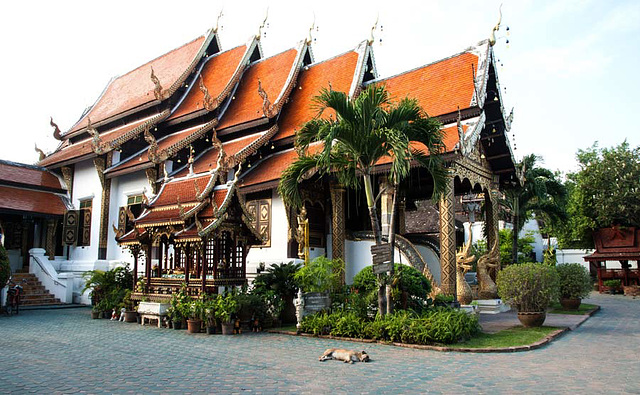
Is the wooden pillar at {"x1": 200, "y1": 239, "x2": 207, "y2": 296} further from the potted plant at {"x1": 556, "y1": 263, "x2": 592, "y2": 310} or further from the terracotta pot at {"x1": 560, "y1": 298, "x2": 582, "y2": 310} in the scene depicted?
the terracotta pot at {"x1": 560, "y1": 298, "x2": 582, "y2": 310}

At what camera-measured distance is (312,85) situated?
1862 cm

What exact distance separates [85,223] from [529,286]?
1584 centimetres

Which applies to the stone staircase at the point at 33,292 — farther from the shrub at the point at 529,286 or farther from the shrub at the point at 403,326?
the shrub at the point at 529,286

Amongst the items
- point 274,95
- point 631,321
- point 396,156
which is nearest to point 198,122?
point 274,95

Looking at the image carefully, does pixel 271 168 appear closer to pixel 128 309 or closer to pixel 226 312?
pixel 128 309

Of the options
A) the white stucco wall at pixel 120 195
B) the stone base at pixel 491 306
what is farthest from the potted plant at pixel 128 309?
the stone base at pixel 491 306

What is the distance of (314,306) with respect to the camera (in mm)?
10523

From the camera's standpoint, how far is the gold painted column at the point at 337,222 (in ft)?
48.8

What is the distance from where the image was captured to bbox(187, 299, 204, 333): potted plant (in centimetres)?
1065

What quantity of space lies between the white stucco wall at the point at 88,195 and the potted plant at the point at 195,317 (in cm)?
965

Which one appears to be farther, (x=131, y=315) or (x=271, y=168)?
(x=271, y=168)

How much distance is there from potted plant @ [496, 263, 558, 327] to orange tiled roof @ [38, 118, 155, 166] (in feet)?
48.4

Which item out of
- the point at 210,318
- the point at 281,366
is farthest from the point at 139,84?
the point at 281,366

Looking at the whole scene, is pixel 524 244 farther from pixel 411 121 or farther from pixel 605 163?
pixel 411 121
